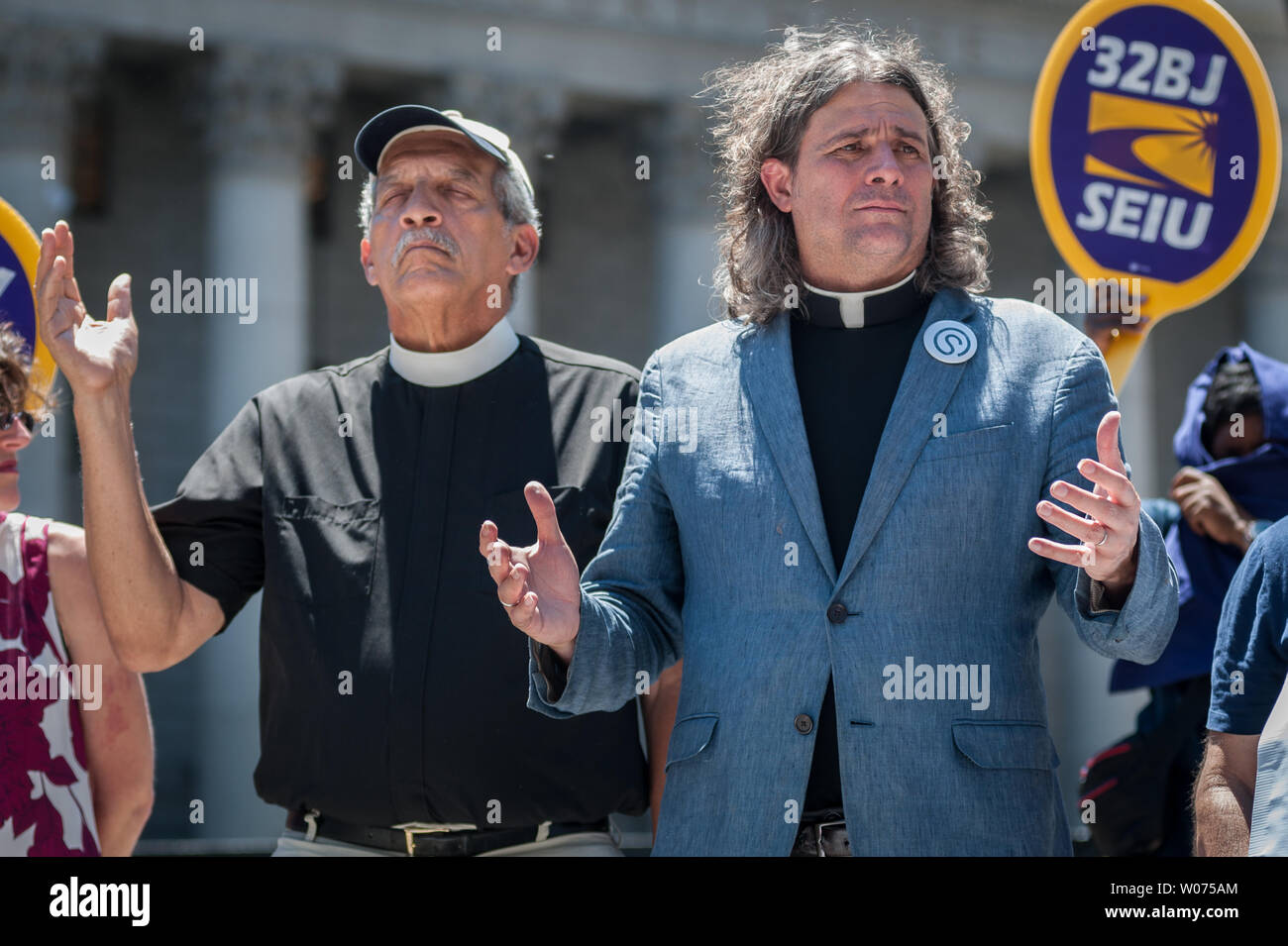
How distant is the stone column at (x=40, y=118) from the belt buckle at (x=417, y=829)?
12.3 metres

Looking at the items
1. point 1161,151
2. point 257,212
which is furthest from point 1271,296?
point 1161,151

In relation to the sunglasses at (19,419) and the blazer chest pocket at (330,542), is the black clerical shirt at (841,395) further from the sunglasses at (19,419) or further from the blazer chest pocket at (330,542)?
the sunglasses at (19,419)

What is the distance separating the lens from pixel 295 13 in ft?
57.5

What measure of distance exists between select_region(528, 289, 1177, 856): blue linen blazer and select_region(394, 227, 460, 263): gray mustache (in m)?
1.11

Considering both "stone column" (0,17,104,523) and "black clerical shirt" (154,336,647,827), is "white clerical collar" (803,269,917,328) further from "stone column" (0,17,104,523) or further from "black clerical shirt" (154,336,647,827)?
"stone column" (0,17,104,523)

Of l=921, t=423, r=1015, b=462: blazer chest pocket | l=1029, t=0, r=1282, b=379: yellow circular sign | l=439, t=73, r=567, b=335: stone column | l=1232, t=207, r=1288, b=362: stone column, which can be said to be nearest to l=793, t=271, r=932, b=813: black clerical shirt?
l=921, t=423, r=1015, b=462: blazer chest pocket

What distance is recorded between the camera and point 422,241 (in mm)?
4098

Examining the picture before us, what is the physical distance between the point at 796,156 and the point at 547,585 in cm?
112

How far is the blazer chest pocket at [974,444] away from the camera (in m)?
3.12

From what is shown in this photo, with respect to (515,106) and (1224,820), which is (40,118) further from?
(1224,820)

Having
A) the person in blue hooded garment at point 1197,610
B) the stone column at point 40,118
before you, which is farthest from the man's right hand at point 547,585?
the stone column at point 40,118

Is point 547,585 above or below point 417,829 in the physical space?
above

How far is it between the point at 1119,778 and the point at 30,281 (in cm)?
363
